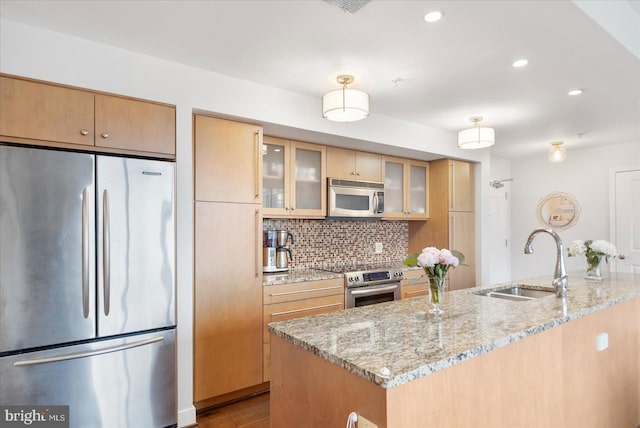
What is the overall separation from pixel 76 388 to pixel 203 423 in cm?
88

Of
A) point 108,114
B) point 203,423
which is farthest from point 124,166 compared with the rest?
point 203,423

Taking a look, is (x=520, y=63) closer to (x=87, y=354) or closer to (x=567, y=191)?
(x=87, y=354)

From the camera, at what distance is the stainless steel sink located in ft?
8.13

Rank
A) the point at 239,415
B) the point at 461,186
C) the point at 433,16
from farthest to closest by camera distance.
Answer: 1. the point at 461,186
2. the point at 239,415
3. the point at 433,16

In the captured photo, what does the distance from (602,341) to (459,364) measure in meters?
1.39

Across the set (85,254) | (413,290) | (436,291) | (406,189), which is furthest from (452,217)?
(85,254)

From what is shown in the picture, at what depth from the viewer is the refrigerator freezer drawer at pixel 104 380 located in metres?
1.95

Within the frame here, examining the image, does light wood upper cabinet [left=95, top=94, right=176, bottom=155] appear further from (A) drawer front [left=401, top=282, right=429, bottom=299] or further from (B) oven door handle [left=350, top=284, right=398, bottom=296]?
(A) drawer front [left=401, top=282, right=429, bottom=299]

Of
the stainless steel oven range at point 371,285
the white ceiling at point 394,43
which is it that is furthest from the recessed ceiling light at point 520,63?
the stainless steel oven range at point 371,285

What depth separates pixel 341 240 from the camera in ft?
13.5

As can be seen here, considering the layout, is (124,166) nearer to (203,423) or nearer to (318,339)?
(318,339)

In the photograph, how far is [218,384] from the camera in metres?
2.69

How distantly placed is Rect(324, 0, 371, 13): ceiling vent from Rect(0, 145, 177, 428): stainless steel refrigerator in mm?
1422

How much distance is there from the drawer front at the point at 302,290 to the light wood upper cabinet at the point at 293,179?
640 mm
